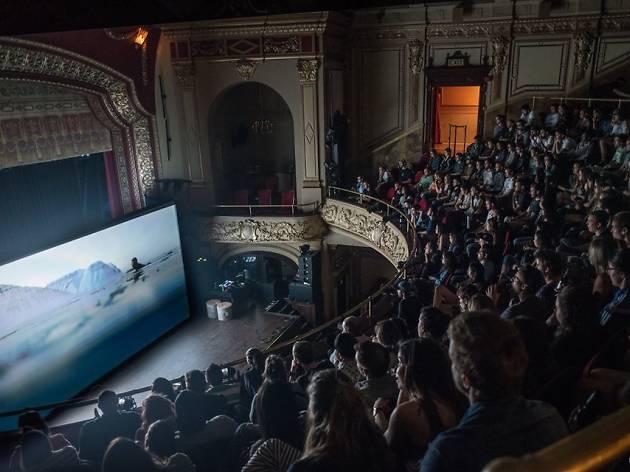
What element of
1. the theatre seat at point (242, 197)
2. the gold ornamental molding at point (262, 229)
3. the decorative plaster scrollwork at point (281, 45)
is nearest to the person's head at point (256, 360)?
the gold ornamental molding at point (262, 229)

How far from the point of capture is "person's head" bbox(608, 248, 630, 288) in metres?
3.22

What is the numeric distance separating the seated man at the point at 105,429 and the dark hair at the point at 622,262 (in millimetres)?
3415

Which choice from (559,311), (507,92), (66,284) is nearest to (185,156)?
(66,284)

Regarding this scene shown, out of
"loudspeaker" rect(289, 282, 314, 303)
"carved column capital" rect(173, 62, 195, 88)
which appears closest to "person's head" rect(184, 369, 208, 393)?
"loudspeaker" rect(289, 282, 314, 303)

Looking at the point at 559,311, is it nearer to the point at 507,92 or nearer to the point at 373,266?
the point at 507,92

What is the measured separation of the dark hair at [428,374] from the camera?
2.20 m

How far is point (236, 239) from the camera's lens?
1438cm

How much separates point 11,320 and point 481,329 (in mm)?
9834

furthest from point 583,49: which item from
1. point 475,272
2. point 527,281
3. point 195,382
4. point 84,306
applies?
point 84,306

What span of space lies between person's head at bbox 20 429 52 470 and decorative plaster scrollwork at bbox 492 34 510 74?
42.5ft

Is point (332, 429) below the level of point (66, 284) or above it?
above

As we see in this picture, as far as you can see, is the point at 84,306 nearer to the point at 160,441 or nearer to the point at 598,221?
the point at 160,441

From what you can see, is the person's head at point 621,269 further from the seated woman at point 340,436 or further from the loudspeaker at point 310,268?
the loudspeaker at point 310,268

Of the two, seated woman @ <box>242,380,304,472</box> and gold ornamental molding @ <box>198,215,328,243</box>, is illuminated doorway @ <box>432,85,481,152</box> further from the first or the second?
seated woman @ <box>242,380,304,472</box>
